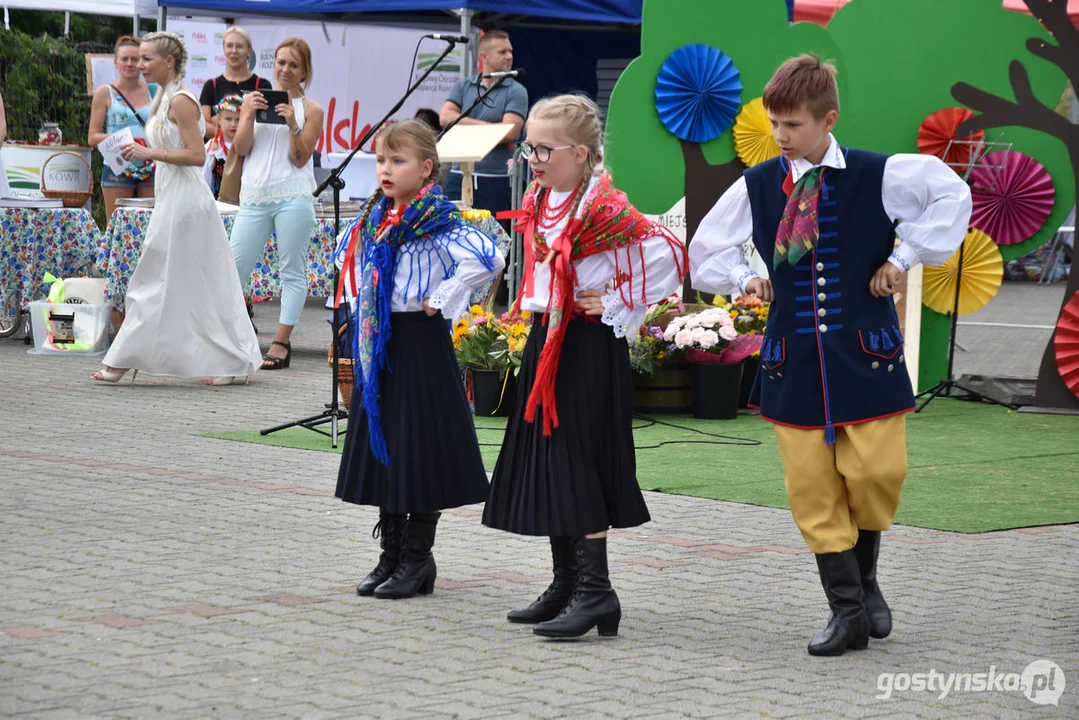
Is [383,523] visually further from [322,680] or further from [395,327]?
[322,680]

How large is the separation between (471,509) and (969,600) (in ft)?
7.33

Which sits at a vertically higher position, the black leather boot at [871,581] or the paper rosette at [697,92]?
the paper rosette at [697,92]

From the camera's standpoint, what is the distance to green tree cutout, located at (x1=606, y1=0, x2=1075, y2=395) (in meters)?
9.66

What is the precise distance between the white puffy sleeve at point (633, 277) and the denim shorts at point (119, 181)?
814 cm

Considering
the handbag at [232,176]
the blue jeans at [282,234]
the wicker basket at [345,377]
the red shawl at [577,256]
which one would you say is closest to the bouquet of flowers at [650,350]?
the wicker basket at [345,377]

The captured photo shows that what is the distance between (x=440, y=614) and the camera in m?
4.74

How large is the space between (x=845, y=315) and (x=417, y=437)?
4.72 ft

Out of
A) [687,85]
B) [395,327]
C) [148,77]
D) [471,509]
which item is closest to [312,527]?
[471,509]

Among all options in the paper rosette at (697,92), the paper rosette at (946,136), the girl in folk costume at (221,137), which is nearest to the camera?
the paper rosette at (946,136)

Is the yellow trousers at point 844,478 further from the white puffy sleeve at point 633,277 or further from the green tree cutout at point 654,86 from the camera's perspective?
the green tree cutout at point 654,86

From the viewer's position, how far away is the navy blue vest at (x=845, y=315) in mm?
4320

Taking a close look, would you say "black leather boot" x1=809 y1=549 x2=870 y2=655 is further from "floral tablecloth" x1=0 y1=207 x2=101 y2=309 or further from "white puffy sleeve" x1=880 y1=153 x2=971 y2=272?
"floral tablecloth" x1=0 y1=207 x2=101 y2=309

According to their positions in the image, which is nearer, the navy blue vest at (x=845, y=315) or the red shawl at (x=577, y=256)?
the navy blue vest at (x=845, y=315)

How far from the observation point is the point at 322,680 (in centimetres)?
400
